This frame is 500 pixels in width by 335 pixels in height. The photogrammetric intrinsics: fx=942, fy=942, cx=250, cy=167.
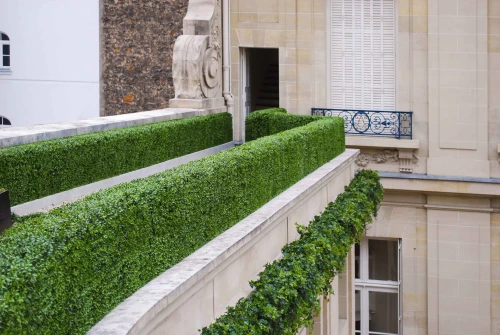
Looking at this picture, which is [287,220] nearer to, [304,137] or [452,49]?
[304,137]

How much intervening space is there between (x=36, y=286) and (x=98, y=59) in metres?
22.2

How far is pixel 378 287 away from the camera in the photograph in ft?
56.7

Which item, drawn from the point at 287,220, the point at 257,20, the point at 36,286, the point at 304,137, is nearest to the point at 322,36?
the point at 257,20

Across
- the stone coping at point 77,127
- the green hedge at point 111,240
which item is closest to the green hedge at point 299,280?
the green hedge at point 111,240

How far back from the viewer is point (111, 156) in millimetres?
10719

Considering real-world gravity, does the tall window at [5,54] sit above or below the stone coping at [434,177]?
above

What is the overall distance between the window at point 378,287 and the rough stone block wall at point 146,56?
787 centimetres

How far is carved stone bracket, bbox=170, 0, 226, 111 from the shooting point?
14977mm

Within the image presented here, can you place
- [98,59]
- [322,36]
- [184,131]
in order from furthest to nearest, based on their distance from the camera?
[98,59] → [322,36] → [184,131]

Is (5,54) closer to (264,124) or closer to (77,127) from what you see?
(264,124)

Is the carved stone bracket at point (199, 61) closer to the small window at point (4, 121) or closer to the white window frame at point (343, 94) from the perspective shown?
the white window frame at point (343, 94)

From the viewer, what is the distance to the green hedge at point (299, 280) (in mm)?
6938

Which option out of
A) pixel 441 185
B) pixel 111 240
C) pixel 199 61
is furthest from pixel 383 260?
pixel 111 240

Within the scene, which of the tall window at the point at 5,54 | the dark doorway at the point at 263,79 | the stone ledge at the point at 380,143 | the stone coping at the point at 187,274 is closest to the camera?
the stone coping at the point at 187,274
